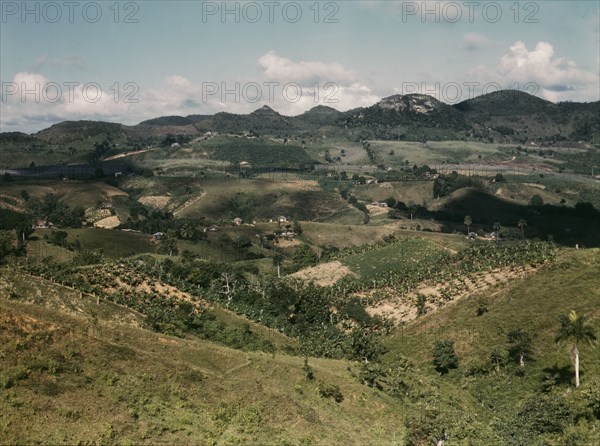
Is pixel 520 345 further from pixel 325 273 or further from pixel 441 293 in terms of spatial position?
pixel 325 273

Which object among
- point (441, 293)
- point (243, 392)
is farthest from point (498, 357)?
point (243, 392)

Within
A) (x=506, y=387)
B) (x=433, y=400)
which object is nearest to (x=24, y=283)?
(x=433, y=400)

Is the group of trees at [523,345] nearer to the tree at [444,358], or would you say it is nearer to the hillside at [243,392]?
the tree at [444,358]

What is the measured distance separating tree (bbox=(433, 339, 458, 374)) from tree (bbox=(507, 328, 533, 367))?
336 inches

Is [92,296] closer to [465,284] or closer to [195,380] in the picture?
[195,380]

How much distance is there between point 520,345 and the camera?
85750 mm

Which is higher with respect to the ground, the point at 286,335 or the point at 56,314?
the point at 56,314

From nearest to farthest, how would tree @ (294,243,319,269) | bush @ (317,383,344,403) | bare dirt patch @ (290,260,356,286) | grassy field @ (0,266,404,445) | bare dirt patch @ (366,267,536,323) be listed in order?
1. grassy field @ (0,266,404,445)
2. bush @ (317,383,344,403)
3. bare dirt patch @ (366,267,536,323)
4. bare dirt patch @ (290,260,356,286)
5. tree @ (294,243,319,269)

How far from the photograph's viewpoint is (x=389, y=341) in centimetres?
11019

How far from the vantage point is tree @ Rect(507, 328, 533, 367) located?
85250mm

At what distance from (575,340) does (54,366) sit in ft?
186

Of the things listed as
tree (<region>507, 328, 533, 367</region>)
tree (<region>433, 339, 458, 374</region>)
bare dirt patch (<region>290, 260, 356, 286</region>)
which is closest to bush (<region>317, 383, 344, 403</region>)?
tree (<region>433, 339, 458, 374</region>)

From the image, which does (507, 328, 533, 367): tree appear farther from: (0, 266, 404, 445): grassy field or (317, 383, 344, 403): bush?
(317, 383, 344, 403): bush

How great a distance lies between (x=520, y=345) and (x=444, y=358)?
38.1ft
